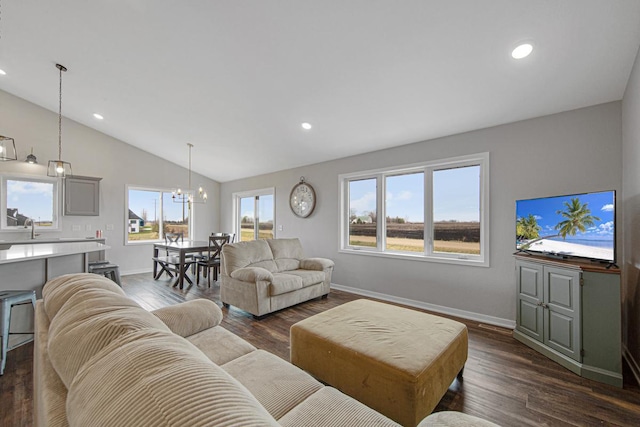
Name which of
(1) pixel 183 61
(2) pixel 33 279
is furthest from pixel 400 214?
(2) pixel 33 279

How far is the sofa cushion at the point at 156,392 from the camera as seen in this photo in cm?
44

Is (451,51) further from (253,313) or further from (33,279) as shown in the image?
(33,279)

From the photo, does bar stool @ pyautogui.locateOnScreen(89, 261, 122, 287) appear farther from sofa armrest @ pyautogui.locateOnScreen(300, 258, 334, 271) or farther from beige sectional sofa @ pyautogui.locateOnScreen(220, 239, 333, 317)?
sofa armrest @ pyautogui.locateOnScreen(300, 258, 334, 271)

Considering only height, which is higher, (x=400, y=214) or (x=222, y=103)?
(x=222, y=103)

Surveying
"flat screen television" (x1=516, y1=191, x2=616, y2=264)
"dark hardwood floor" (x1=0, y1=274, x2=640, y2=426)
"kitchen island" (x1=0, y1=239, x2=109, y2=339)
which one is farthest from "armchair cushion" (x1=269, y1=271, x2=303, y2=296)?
"flat screen television" (x1=516, y1=191, x2=616, y2=264)

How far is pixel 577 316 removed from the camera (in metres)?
2.17

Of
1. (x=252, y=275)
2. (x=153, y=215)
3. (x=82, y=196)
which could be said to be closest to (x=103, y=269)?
(x=252, y=275)

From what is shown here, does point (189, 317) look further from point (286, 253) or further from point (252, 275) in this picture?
point (286, 253)

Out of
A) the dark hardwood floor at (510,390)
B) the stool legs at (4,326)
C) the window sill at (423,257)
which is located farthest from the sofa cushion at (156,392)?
the window sill at (423,257)

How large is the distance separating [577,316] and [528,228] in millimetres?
927

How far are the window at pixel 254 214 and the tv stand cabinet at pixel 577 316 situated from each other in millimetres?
4831

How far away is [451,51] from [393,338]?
242cm

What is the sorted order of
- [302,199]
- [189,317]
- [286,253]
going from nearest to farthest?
[189,317]
[286,253]
[302,199]

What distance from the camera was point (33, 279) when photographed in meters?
2.49
